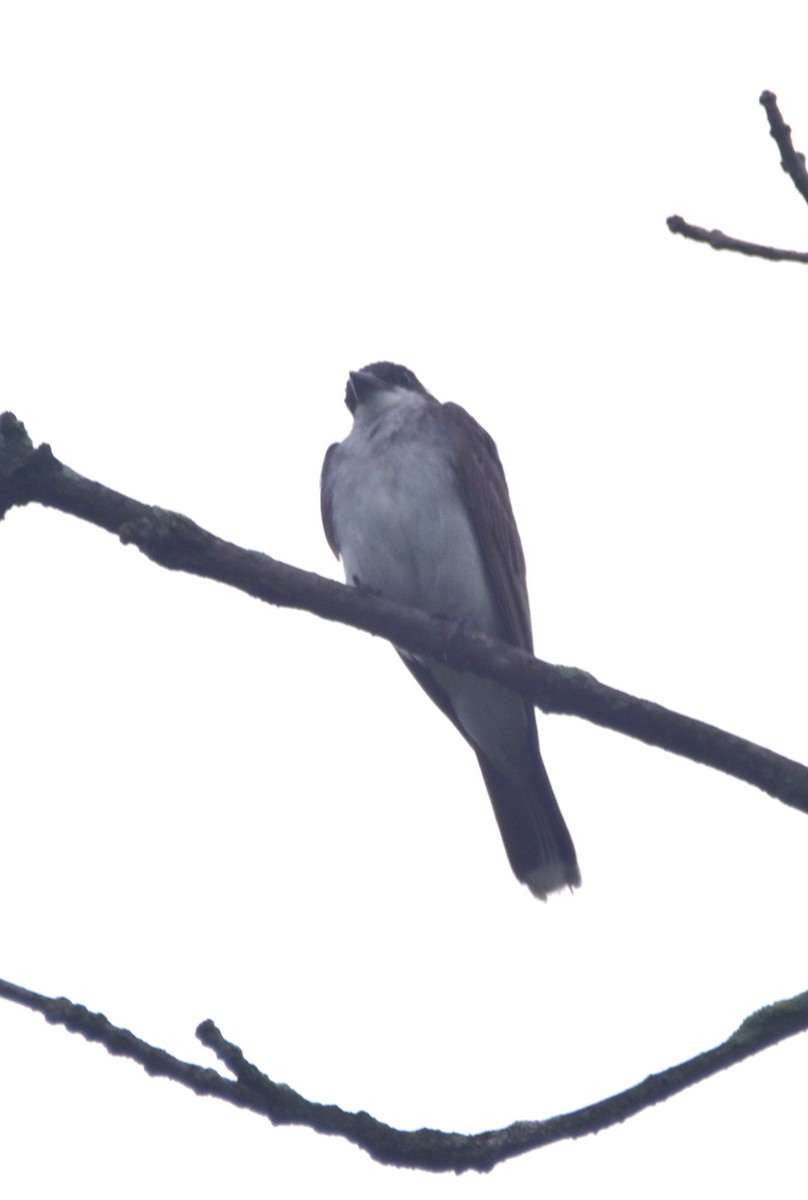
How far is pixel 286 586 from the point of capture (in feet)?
14.9

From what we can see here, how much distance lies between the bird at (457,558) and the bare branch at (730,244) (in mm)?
4056

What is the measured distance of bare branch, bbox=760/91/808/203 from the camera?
334cm

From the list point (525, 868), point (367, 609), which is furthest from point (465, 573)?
point (367, 609)

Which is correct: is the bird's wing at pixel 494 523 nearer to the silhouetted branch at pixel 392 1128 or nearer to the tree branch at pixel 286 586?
the tree branch at pixel 286 586

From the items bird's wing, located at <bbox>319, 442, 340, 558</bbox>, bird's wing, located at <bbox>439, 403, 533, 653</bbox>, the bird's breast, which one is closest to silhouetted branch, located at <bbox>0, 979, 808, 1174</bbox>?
the bird's breast

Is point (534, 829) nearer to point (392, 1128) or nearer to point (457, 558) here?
point (457, 558)

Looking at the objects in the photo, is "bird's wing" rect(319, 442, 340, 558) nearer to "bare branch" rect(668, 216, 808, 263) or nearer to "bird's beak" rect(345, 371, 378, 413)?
"bird's beak" rect(345, 371, 378, 413)

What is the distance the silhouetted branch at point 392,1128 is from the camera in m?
3.55

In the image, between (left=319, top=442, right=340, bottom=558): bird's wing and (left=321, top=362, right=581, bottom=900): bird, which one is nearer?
(left=321, top=362, right=581, bottom=900): bird

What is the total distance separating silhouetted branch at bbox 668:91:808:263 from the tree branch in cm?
135

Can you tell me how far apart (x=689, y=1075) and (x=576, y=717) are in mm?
1109

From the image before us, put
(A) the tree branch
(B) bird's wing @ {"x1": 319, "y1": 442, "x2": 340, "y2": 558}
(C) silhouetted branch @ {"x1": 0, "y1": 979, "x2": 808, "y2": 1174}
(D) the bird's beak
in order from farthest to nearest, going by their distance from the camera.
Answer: (D) the bird's beak
(B) bird's wing @ {"x1": 319, "y1": 442, "x2": 340, "y2": 558}
(A) the tree branch
(C) silhouetted branch @ {"x1": 0, "y1": 979, "x2": 808, "y2": 1174}

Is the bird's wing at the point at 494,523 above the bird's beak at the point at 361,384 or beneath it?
beneath

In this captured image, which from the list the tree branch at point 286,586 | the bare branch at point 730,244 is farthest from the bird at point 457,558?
the bare branch at point 730,244
